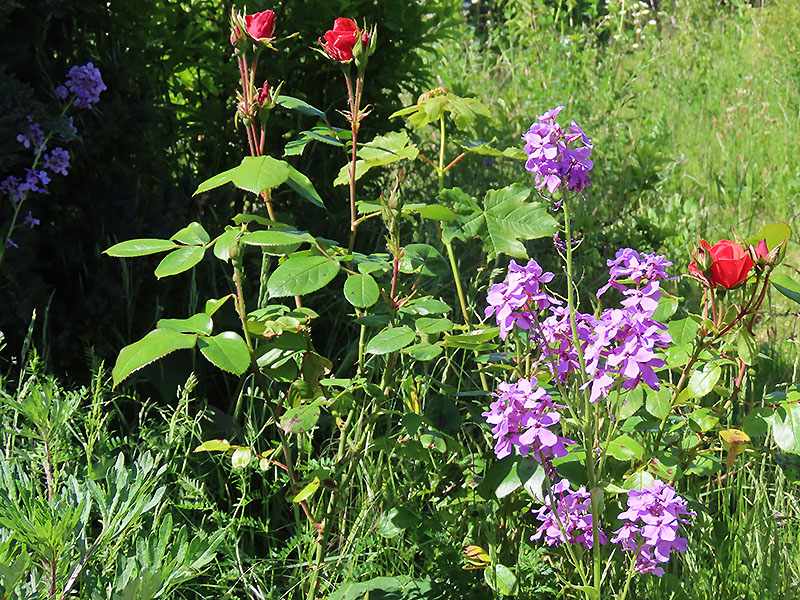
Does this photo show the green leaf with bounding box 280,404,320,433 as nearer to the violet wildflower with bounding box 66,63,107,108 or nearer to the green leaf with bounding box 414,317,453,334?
the green leaf with bounding box 414,317,453,334

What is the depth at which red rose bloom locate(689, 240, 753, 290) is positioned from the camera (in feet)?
4.15

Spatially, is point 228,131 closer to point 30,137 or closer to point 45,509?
point 30,137

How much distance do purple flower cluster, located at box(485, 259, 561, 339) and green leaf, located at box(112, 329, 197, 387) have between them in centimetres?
48

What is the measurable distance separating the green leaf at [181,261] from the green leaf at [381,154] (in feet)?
1.26

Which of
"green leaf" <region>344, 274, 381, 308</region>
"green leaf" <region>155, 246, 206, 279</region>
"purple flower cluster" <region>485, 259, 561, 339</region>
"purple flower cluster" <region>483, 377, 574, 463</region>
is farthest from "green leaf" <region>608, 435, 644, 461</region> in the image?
"green leaf" <region>155, 246, 206, 279</region>

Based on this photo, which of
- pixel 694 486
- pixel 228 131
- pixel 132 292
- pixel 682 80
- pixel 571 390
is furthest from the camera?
pixel 682 80

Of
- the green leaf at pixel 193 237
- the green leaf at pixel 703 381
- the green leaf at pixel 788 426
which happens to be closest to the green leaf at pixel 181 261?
the green leaf at pixel 193 237

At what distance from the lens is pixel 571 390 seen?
4.76 ft

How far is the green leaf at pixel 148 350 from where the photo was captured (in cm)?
119

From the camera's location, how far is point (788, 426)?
4.41 ft

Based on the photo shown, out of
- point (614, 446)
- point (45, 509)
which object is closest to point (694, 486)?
point (614, 446)

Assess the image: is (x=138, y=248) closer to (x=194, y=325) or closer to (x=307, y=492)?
(x=194, y=325)

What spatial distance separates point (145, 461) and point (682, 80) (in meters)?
5.57

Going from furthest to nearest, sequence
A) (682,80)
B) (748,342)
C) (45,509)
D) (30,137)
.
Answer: (682,80), (30,137), (748,342), (45,509)
